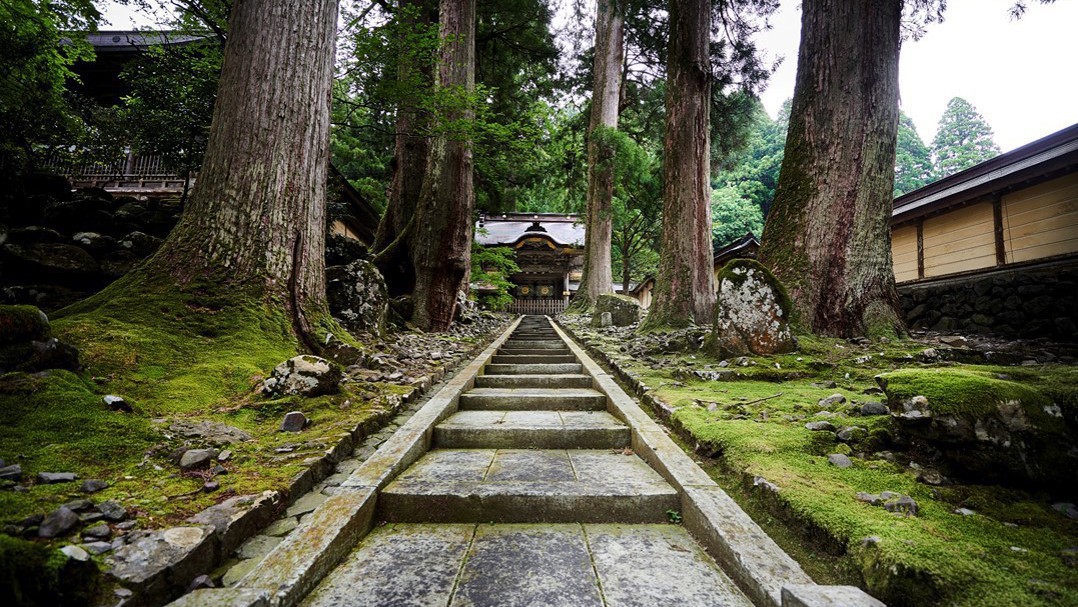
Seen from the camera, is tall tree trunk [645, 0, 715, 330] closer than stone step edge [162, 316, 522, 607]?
No

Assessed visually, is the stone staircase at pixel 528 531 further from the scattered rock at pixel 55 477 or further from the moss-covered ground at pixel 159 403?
the scattered rock at pixel 55 477

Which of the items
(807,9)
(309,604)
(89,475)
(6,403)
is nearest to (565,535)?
(309,604)

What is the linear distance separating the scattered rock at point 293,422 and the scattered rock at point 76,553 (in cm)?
128

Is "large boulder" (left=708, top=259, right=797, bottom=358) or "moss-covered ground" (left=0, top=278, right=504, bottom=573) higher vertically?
"large boulder" (left=708, top=259, right=797, bottom=358)

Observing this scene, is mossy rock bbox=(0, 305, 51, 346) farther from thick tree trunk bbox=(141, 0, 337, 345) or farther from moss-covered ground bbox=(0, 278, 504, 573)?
thick tree trunk bbox=(141, 0, 337, 345)

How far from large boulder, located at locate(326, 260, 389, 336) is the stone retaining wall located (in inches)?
389

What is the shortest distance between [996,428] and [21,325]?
186 inches

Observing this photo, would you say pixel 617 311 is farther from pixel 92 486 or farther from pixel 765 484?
pixel 92 486

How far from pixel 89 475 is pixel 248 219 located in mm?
2314

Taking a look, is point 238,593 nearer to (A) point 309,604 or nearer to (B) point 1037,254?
(A) point 309,604

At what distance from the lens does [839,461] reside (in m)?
2.18

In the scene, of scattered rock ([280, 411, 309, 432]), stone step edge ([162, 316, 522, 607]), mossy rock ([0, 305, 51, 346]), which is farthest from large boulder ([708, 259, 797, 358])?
mossy rock ([0, 305, 51, 346])

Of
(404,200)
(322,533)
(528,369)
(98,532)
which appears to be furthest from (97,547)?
(404,200)

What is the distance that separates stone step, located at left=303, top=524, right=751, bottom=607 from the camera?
5.20 ft
